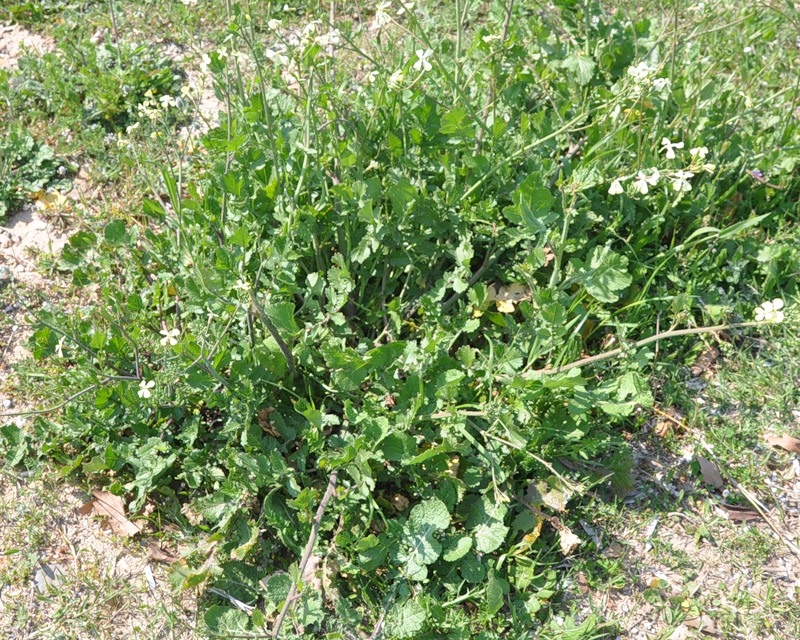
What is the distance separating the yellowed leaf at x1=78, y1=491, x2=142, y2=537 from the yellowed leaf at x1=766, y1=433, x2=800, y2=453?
2.52 metres

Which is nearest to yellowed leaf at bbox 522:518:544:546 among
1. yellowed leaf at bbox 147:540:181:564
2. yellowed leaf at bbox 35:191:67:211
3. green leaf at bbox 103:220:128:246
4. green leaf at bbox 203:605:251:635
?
green leaf at bbox 203:605:251:635

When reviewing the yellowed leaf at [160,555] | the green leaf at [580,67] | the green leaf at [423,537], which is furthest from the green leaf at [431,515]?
the green leaf at [580,67]

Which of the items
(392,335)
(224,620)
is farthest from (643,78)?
(224,620)

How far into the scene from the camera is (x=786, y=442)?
3172 mm

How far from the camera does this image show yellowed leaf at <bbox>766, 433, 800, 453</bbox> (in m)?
3.17

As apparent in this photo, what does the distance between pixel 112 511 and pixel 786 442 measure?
266 centimetres

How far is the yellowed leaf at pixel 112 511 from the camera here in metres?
2.88

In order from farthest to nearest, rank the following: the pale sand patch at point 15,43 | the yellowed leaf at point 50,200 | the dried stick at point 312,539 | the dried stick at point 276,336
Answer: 1. the pale sand patch at point 15,43
2. the yellowed leaf at point 50,200
3. the dried stick at point 276,336
4. the dried stick at point 312,539

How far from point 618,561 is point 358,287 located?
4.83ft

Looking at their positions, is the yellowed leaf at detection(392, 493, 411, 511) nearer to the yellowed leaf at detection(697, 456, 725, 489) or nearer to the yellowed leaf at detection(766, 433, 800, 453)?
the yellowed leaf at detection(697, 456, 725, 489)

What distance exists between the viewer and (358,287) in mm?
3285

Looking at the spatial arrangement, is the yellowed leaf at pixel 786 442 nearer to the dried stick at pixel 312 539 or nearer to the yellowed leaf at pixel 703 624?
the yellowed leaf at pixel 703 624

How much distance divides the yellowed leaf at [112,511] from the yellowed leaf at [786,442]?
2.52 m

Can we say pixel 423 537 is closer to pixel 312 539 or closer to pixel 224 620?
pixel 312 539
